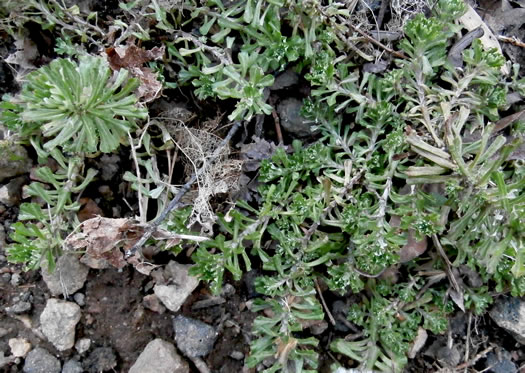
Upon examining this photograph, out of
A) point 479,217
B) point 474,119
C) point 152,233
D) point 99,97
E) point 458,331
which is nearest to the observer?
point 99,97

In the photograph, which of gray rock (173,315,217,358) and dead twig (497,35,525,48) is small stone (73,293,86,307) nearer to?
gray rock (173,315,217,358)

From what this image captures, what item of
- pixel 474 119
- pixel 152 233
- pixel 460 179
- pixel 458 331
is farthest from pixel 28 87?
pixel 458 331

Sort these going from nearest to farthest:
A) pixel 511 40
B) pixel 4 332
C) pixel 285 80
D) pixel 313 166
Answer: pixel 313 166
pixel 4 332
pixel 285 80
pixel 511 40

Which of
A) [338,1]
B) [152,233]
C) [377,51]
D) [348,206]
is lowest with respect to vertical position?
[152,233]

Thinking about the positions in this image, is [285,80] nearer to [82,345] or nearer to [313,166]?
[313,166]

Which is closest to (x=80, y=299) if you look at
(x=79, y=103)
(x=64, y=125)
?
(x=64, y=125)

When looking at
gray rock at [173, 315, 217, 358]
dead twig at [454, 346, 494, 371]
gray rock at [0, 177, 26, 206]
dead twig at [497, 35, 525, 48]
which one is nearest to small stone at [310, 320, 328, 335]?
gray rock at [173, 315, 217, 358]

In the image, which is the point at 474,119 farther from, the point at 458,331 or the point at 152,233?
the point at 152,233
